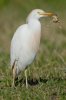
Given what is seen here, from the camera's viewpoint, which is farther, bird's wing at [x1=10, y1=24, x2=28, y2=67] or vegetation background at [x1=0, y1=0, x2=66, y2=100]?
bird's wing at [x1=10, y1=24, x2=28, y2=67]

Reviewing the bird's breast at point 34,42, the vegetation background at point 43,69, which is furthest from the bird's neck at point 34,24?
the vegetation background at point 43,69

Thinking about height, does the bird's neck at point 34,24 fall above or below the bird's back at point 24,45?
above

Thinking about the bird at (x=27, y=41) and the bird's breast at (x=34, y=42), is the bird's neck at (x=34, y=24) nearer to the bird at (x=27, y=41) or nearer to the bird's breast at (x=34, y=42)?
the bird at (x=27, y=41)

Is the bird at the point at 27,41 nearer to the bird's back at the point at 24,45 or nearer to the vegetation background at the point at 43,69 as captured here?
the bird's back at the point at 24,45

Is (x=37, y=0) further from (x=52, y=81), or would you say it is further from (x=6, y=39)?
(x=52, y=81)

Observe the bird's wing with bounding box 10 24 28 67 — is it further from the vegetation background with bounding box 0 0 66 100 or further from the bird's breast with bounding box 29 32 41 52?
the vegetation background with bounding box 0 0 66 100

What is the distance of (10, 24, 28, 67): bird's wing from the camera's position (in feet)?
28.5

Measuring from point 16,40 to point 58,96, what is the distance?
112 centimetres

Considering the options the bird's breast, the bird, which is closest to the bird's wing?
the bird

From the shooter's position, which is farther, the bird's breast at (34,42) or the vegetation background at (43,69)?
the bird's breast at (34,42)

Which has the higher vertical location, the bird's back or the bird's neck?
the bird's neck

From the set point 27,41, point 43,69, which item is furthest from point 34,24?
point 43,69

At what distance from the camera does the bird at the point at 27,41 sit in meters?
8.71

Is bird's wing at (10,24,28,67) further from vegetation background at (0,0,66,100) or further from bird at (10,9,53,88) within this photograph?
vegetation background at (0,0,66,100)
